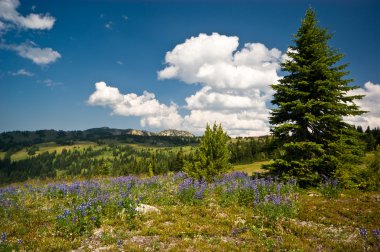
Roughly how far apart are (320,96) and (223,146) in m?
11.9

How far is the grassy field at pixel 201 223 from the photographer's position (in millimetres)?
8727

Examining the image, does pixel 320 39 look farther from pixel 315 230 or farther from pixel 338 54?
pixel 315 230

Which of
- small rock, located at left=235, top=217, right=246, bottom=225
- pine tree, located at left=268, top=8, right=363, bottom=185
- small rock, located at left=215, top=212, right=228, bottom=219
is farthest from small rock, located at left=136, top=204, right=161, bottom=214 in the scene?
pine tree, located at left=268, top=8, right=363, bottom=185

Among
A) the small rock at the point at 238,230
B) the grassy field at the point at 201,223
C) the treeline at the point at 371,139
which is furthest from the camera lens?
the treeline at the point at 371,139

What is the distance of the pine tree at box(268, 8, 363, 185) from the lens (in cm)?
1852

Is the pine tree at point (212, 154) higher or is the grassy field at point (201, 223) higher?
the pine tree at point (212, 154)

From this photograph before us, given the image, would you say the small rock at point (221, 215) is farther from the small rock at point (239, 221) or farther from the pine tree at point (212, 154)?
the pine tree at point (212, 154)

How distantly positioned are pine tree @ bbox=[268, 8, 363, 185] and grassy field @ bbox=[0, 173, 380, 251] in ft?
13.2

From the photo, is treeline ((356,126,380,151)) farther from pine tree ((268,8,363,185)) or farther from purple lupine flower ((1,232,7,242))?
purple lupine flower ((1,232,7,242))

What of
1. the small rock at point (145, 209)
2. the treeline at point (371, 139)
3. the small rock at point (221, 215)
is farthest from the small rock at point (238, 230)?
the treeline at point (371, 139)

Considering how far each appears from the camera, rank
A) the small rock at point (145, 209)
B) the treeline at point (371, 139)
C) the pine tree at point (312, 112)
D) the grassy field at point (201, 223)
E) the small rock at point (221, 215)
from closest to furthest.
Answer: the grassy field at point (201, 223)
the small rock at point (221, 215)
the small rock at point (145, 209)
the pine tree at point (312, 112)
the treeline at point (371, 139)

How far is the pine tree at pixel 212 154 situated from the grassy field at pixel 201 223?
41.3ft

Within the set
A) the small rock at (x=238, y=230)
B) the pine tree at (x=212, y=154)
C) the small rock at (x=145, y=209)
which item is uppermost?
the pine tree at (x=212, y=154)

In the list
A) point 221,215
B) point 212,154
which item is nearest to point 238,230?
point 221,215
